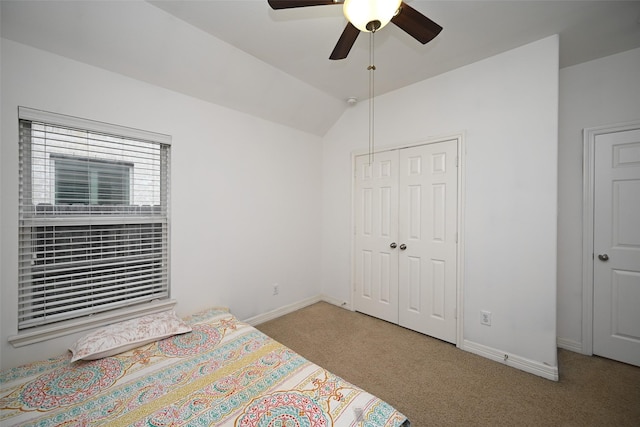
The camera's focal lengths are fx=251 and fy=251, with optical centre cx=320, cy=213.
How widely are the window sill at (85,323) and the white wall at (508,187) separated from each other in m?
2.85

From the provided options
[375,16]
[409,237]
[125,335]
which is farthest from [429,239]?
[125,335]

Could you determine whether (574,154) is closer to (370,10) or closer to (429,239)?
(429,239)

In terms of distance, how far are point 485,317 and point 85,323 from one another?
3.29 metres

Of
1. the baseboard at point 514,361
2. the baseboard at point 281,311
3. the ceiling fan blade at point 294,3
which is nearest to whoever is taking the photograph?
the ceiling fan blade at point 294,3

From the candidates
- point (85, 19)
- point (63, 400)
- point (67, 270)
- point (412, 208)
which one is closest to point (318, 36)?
point (85, 19)

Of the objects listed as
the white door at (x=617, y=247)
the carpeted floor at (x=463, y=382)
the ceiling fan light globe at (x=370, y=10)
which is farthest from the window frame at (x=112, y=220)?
the white door at (x=617, y=247)

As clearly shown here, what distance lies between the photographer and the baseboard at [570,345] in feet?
7.76

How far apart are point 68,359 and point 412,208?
3048 millimetres

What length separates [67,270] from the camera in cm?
180

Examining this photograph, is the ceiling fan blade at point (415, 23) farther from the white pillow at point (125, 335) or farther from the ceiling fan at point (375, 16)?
the white pillow at point (125, 335)

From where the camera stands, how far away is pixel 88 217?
1.87 metres

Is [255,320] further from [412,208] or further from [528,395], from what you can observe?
[528,395]

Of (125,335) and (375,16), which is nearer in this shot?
(375,16)

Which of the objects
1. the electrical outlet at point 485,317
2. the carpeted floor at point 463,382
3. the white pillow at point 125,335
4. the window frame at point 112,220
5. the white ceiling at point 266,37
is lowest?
the carpeted floor at point 463,382
